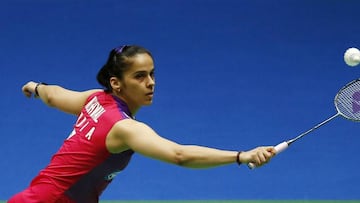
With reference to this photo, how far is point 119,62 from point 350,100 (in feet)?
4.28

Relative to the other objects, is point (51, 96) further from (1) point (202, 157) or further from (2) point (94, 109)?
(1) point (202, 157)

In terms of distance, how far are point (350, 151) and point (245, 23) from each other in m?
1.37

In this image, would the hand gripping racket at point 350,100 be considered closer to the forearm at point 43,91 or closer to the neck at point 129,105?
the neck at point 129,105

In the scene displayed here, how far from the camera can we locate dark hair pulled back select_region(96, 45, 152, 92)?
2844 millimetres

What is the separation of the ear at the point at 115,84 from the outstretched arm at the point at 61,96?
24 centimetres

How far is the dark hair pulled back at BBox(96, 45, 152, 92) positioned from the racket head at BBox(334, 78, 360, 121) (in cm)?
116

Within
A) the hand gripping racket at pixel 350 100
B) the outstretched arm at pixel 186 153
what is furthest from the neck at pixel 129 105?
the hand gripping racket at pixel 350 100

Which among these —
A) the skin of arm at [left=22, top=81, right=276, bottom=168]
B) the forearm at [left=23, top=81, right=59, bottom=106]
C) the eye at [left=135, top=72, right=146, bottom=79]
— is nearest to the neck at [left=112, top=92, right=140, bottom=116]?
the eye at [left=135, top=72, right=146, bottom=79]

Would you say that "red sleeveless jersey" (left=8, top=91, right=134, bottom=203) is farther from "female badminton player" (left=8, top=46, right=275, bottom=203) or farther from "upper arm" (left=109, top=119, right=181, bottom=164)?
"upper arm" (left=109, top=119, right=181, bottom=164)

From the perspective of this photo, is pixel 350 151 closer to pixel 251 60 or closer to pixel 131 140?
pixel 251 60

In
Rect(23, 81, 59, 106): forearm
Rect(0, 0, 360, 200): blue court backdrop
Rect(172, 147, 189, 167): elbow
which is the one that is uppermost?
Rect(0, 0, 360, 200): blue court backdrop

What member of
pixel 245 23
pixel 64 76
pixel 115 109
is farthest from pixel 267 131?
pixel 115 109

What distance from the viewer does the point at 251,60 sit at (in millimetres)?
6223

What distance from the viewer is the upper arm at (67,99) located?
3184 mm
